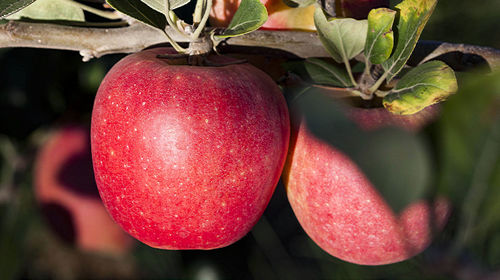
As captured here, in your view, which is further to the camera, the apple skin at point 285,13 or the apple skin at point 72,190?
the apple skin at point 72,190

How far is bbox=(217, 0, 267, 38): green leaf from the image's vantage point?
0.44 meters

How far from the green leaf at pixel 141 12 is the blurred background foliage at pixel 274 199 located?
28 centimetres

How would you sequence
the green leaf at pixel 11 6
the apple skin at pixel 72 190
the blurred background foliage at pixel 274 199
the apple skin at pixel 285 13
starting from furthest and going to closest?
the apple skin at pixel 72 190 < the apple skin at pixel 285 13 < the green leaf at pixel 11 6 < the blurred background foliage at pixel 274 199

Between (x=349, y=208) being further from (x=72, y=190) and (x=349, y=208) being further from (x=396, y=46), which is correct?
(x=72, y=190)

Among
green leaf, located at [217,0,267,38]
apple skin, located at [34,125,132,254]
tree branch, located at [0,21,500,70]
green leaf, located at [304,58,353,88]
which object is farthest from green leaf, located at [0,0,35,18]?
apple skin, located at [34,125,132,254]

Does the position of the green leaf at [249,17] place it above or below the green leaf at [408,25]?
above

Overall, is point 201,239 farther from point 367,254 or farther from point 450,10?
point 450,10

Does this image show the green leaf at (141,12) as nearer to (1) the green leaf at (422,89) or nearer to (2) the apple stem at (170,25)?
(2) the apple stem at (170,25)

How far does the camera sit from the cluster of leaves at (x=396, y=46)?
0.45 meters

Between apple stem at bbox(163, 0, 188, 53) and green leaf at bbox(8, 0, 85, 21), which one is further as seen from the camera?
green leaf at bbox(8, 0, 85, 21)

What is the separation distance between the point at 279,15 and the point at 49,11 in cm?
28

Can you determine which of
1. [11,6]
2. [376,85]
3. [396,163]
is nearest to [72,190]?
[11,6]

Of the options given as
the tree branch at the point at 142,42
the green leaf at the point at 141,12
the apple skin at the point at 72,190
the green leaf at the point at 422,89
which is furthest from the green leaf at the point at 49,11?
the apple skin at the point at 72,190

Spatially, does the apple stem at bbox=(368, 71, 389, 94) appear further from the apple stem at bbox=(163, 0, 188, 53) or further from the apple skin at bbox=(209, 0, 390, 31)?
the apple stem at bbox=(163, 0, 188, 53)
